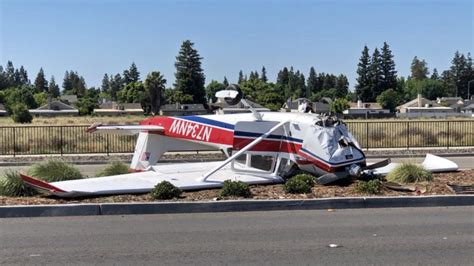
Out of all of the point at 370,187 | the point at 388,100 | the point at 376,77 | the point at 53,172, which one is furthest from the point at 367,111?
the point at 370,187

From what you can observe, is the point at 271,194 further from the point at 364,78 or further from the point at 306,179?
the point at 364,78

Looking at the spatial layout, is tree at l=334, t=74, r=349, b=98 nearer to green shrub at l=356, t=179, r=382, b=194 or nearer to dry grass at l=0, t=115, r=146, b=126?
dry grass at l=0, t=115, r=146, b=126

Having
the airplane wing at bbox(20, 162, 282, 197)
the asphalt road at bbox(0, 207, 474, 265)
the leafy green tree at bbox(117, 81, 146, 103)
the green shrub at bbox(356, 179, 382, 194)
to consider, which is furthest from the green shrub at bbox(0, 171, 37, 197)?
the leafy green tree at bbox(117, 81, 146, 103)

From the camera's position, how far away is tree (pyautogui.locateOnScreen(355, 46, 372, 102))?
135625 millimetres

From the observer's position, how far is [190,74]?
12612cm

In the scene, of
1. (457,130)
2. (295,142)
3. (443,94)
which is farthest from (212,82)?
(295,142)

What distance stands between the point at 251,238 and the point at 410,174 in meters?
5.22

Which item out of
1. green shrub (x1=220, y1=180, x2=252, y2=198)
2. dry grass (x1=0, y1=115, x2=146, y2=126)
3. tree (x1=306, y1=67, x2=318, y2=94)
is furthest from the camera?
tree (x1=306, y1=67, x2=318, y2=94)

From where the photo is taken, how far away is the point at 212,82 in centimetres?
19300

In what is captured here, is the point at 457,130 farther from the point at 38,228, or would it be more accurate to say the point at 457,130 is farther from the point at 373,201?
the point at 38,228

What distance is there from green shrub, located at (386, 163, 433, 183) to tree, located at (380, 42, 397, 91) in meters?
128

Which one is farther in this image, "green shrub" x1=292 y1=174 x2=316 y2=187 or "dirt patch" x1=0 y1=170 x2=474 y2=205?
"green shrub" x1=292 y1=174 x2=316 y2=187

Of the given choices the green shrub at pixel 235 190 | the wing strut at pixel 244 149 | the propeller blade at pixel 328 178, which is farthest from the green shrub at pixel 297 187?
the wing strut at pixel 244 149

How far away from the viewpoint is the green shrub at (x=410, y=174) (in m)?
11.5
